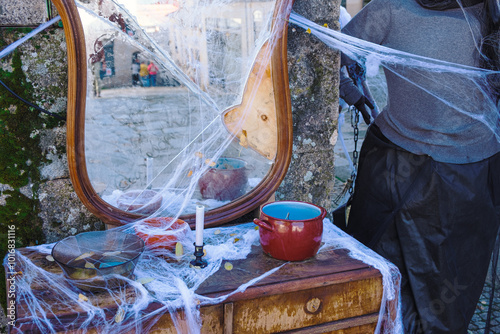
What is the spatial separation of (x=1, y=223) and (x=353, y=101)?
165cm

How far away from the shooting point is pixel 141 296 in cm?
127

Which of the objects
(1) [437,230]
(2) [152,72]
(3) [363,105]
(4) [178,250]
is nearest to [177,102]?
(2) [152,72]

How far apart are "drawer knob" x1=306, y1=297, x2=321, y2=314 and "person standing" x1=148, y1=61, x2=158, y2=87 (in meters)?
0.95

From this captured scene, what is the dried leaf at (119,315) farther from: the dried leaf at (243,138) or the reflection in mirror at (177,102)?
the dried leaf at (243,138)

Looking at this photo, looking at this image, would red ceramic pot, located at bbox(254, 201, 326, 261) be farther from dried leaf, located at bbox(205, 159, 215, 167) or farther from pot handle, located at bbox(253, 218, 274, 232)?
dried leaf, located at bbox(205, 159, 215, 167)

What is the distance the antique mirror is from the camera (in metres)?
1.48

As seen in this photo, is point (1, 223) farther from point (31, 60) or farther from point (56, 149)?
point (31, 60)

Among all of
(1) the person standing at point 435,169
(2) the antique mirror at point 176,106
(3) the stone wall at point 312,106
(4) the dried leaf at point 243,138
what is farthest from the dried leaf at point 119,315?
(1) the person standing at point 435,169

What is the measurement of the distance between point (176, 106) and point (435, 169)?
1201mm

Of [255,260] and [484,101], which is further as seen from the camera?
[484,101]

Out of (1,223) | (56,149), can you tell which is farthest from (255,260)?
(1,223)

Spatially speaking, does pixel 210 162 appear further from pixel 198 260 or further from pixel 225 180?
pixel 198 260

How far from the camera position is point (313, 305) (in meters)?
1.43

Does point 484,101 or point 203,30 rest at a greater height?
point 203,30
